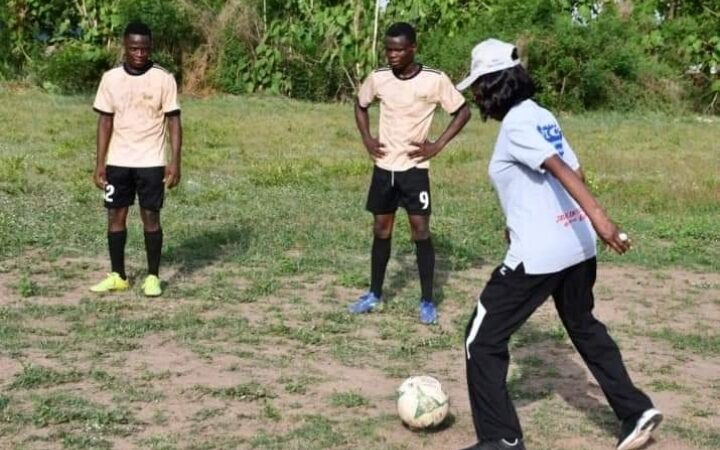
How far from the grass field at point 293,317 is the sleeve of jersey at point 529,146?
4.59ft

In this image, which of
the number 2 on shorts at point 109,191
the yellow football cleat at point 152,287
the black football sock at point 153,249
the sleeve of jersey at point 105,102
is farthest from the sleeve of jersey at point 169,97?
the yellow football cleat at point 152,287

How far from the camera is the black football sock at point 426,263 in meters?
7.23

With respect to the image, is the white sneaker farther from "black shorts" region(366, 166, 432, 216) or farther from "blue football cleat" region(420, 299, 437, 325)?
"black shorts" region(366, 166, 432, 216)

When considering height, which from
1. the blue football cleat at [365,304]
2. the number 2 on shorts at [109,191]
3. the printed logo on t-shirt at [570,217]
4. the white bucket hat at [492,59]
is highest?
the white bucket hat at [492,59]

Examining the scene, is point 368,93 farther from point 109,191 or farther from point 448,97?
point 109,191

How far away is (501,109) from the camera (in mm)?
4633

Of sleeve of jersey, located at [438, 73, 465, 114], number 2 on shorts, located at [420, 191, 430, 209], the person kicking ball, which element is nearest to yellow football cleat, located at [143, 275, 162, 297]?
number 2 on shorts, located at [420, 191, 430, 209]

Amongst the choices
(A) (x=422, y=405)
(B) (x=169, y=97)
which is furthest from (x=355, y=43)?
(A) (x=422, y=405)

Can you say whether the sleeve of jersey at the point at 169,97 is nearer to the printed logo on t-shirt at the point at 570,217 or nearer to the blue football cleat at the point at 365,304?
the blue football cleat at the point at 365,304

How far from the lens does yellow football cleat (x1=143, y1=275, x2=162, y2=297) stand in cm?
759

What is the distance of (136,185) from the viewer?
7.61 meters

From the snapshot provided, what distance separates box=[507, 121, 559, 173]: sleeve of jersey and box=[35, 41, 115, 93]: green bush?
18905 millimetres

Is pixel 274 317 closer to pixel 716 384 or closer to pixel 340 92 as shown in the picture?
pixel 716 384

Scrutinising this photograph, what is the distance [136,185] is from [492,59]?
372 centimetres
